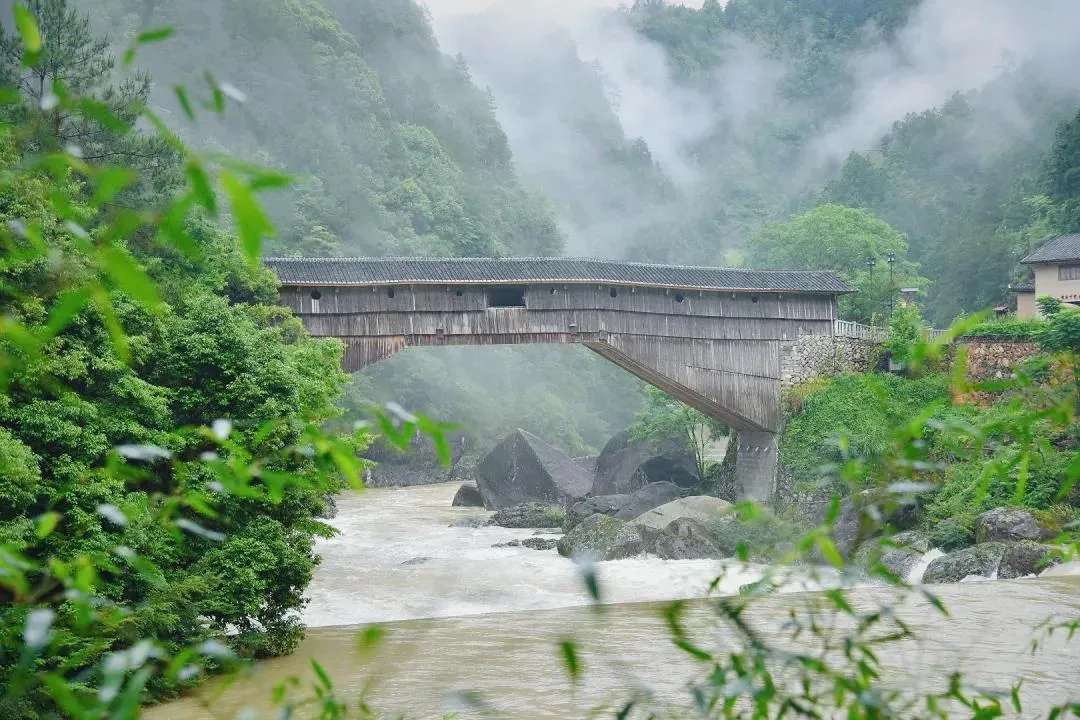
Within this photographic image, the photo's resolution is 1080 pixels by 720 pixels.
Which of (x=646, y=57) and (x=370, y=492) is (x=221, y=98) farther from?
(x=646, y=57)

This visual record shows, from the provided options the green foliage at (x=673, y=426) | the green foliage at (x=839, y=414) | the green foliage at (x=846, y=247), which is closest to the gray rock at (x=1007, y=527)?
the green foliage at (x=839, y=414)

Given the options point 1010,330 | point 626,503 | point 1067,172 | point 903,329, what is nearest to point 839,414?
point 903,329

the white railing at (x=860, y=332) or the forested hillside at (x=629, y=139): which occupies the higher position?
the forested hillside at (x=629, y=139)

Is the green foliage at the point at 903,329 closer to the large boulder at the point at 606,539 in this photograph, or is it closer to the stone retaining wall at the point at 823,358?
the stone retaining wall at the point at 823,358

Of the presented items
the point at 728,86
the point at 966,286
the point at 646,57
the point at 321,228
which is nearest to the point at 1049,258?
the point at 966,286

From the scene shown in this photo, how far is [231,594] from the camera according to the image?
1095 centimetres

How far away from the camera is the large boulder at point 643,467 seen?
83.3 ft

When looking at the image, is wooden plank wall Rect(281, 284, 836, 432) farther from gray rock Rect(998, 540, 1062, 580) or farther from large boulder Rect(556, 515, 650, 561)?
gray rock Rect(998, 540, 1062, 580)

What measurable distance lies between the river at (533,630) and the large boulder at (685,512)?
1.07m

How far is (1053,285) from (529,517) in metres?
13.5

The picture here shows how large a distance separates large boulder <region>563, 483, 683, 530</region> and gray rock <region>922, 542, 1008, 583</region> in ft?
23.1

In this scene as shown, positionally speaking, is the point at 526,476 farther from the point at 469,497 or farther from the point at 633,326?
the point at 633,326

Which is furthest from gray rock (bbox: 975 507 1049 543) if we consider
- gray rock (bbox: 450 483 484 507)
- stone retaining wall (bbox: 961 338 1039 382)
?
gray rock (bbox: 450 483 484 507)

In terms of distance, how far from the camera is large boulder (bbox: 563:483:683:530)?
859 inches
